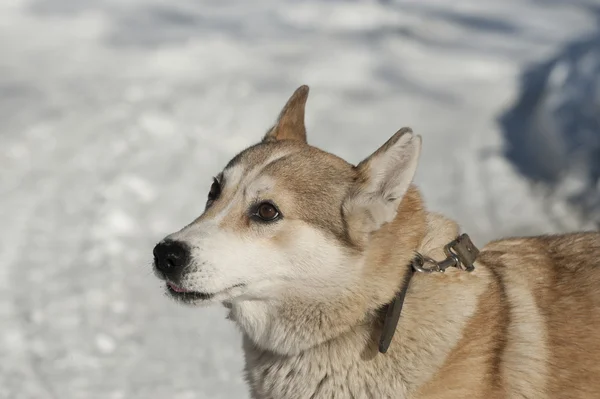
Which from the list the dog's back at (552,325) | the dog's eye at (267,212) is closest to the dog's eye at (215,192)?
the dog's eye at (267,212)

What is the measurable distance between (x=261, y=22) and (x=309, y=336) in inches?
200

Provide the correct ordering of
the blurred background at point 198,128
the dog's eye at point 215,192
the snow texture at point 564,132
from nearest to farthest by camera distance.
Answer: the dog's eye at point 215,192
the blurred background at point 198,128
the snow texture at point 564,132

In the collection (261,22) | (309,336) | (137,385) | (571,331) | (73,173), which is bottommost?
(137,385)

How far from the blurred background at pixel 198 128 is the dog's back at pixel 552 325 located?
2020mm

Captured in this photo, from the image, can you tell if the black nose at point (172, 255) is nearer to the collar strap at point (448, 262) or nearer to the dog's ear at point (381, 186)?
the dog's ear at point (381, 186)

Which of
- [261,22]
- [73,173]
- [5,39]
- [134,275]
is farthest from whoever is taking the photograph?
[261,22]

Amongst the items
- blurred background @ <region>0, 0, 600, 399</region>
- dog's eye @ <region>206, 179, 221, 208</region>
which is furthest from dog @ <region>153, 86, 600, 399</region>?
blurred background @ <region>0, 0, 600, 399</region>

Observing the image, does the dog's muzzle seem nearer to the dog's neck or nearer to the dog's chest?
the dog's neck

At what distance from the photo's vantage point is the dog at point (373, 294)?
9.72 feet

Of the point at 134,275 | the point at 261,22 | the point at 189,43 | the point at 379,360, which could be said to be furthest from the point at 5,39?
the point at 379,360

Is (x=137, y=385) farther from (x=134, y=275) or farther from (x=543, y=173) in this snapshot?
(x=543, y=173)

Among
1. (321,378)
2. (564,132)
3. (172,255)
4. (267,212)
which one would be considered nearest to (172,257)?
(172,255)

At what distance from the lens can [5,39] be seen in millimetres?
6996

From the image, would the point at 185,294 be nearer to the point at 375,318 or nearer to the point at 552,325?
the point at 375,318
